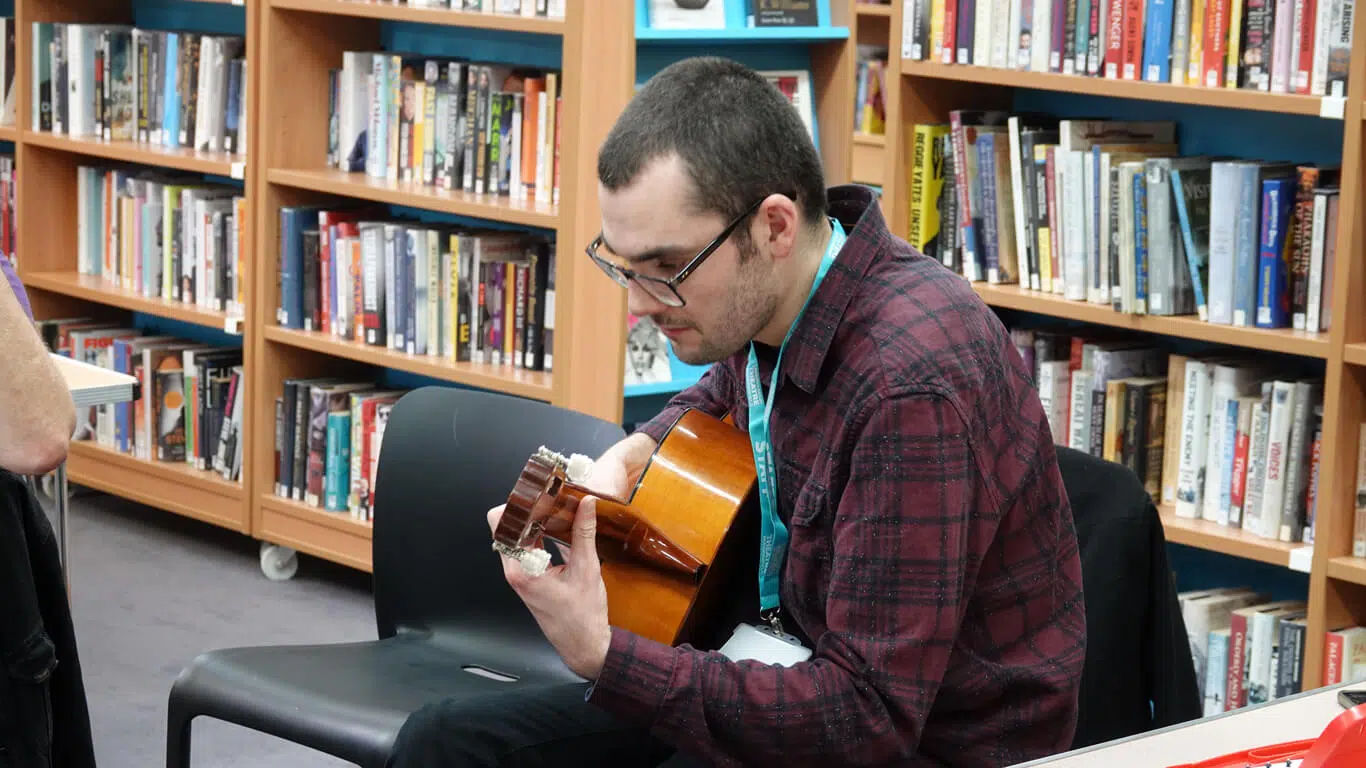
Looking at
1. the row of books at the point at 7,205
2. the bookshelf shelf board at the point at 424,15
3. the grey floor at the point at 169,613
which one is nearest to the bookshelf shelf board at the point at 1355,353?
the bookshelf shelf board at the point at 424,15

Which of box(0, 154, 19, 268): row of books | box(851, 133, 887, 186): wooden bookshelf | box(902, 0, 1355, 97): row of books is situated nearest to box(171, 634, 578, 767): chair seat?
box(902, 0, 1355, 97): row of books

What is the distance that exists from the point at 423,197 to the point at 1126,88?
4.85ft

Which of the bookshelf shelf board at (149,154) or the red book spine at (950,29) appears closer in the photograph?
the red book spine at (950,29)

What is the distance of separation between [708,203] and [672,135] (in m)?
0.07

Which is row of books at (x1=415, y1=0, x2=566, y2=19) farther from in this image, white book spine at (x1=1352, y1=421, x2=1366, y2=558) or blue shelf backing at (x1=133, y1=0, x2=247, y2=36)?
white book spine at (x1=1352, y1=421, x2=1366, y2=558)

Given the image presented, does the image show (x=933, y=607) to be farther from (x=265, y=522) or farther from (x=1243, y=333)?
(x=265, y=522)

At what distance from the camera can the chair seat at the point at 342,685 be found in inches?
77.7

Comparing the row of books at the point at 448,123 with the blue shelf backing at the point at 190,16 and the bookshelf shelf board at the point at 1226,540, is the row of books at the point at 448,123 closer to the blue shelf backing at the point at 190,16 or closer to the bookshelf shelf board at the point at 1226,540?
the blue shelf backing at the point at 190,16

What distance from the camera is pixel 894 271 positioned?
1556 mm

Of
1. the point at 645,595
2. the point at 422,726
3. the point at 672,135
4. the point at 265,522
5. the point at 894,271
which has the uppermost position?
the point at 672,135

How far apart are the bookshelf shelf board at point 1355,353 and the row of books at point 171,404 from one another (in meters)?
2.54

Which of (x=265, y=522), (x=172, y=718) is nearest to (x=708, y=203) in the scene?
(x=172, y=718)

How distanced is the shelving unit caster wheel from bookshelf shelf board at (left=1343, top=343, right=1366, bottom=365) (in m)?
2.43

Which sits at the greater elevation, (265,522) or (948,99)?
(948,99)
